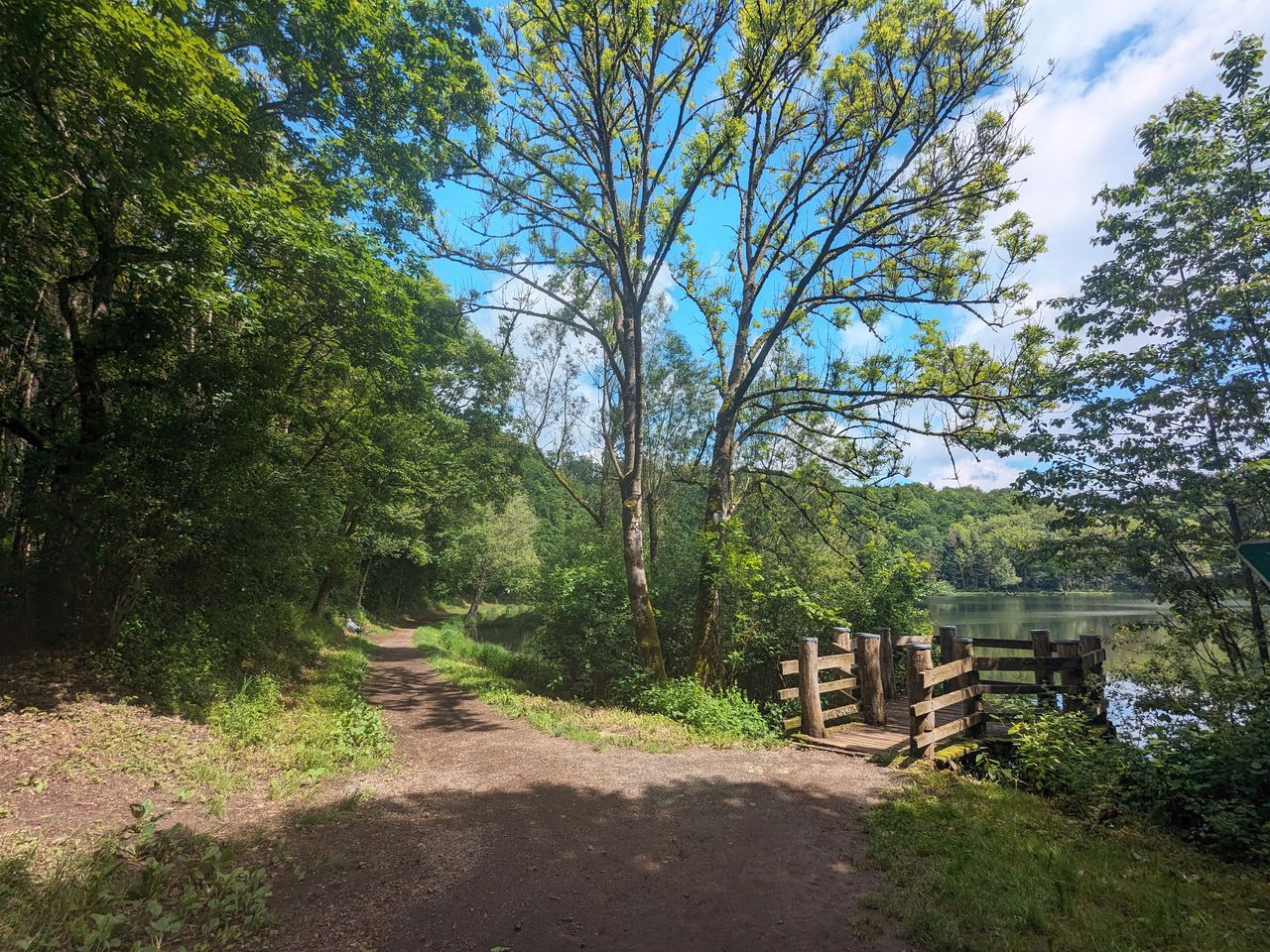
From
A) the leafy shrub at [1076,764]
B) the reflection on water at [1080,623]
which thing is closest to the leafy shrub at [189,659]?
the leafy shrub at [1076,764]

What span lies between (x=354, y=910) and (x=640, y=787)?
3.00m

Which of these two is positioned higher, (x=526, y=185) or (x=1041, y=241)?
(x=526, y=185)

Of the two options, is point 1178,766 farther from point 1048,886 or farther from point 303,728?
point 303,728

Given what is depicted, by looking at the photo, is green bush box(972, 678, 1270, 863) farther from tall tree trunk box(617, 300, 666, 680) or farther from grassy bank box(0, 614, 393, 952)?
grassy bank box(0, 614, 393, 952)

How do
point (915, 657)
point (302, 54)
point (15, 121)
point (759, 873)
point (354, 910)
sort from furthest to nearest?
point (302, 54) → point (915, 657) → point (15, 121) → point (759, 873) → point (354, 910)

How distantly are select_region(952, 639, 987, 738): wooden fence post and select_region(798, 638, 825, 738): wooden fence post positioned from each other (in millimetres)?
1979

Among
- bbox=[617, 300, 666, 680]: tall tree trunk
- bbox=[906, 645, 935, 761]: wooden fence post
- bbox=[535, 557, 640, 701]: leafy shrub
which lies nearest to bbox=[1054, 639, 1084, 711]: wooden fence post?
bbox=[906, 645, 935, 761]: wooden fence post

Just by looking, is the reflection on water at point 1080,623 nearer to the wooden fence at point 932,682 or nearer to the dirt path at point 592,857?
the wooden fence at point 932,682

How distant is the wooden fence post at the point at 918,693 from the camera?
662 cm

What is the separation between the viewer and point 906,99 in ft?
32.4

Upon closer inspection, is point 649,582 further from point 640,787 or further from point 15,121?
point 15,121

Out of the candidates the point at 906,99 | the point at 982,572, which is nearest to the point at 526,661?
the point at 906,99

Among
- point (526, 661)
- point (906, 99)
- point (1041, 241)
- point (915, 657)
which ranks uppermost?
point (906, 99)

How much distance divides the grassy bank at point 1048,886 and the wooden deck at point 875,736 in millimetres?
1999
